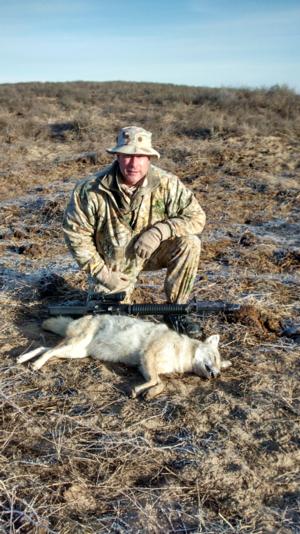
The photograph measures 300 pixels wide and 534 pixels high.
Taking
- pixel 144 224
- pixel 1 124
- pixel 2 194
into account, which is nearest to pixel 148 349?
pixel 144 224

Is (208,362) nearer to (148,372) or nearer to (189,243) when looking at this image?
(148,372)

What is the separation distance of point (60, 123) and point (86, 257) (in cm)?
1060

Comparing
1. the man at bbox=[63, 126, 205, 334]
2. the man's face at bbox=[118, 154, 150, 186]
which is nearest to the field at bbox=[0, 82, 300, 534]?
the man at bbox=[63, 126, 205, 334]

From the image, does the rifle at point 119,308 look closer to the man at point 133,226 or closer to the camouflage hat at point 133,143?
the man at point 133,226

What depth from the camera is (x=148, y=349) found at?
12.2ft

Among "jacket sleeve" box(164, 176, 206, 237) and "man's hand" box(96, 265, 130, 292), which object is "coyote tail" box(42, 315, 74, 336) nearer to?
"man's hand" box(96, 265, 130, 292)

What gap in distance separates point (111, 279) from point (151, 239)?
1.57 ft

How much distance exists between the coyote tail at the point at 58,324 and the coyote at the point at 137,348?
0.06m

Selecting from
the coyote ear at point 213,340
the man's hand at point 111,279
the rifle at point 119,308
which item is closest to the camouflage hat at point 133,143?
the man's hand at point 111,279

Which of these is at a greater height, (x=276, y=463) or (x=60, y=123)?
(x=60, y=123)

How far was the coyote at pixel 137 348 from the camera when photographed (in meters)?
3.64

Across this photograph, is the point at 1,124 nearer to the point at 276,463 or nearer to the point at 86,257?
the point at 86,257

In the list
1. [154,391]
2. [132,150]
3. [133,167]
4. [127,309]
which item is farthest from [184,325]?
[132,150]

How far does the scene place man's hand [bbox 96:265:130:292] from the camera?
417cm
